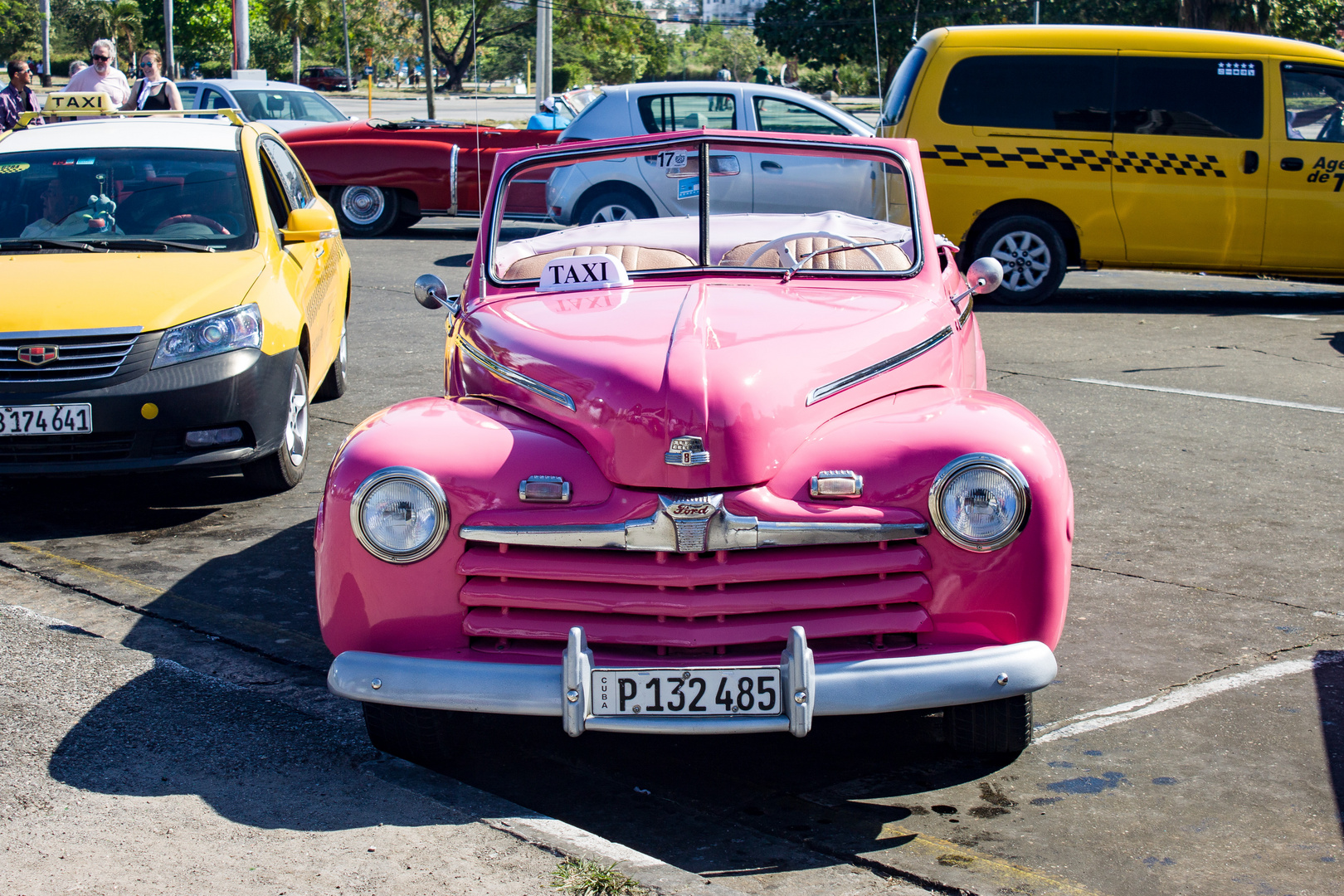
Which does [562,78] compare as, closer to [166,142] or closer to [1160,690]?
[166,142]

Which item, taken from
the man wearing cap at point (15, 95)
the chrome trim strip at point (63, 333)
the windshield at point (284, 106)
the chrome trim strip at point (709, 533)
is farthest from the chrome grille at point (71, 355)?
the windshield at point (284, 106)

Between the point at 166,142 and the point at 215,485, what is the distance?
1791 mm

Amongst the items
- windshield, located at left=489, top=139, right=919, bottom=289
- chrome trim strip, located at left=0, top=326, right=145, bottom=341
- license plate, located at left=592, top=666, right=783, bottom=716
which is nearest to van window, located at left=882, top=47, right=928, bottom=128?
windshield, located at left=489, top=139, right=919, bottom=289

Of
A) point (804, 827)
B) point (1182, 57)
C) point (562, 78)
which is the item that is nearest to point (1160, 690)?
point (804, 827)

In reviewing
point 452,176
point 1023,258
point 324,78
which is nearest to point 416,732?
point 1023,258

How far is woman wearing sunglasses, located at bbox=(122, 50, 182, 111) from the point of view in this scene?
40.9 feet

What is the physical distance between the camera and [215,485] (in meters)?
6.44

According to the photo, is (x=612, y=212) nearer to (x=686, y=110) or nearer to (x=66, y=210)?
(x=686, y=110)

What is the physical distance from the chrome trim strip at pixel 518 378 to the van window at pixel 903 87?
7922mm

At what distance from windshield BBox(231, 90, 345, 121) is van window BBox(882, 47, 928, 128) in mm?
8706

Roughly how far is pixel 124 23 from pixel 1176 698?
6703cm

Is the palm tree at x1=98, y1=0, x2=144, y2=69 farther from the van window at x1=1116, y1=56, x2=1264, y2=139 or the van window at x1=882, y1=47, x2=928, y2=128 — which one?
the van window at x1=1116, y1=56, x2=1264, y2=139

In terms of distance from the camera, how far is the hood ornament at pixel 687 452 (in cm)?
328

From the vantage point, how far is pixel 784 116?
40.7 feet
